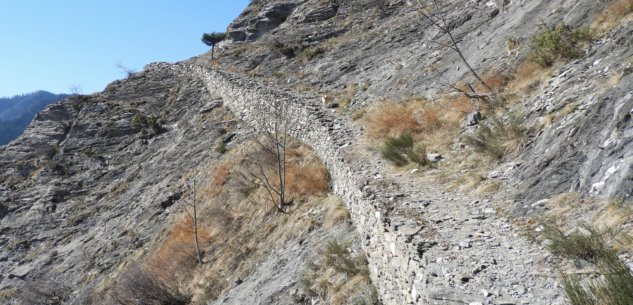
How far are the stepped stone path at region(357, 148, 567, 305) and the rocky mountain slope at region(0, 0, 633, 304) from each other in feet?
0.06

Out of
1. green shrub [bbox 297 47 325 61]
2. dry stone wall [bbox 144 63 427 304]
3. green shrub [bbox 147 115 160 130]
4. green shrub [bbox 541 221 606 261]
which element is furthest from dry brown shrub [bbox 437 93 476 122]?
green shrub [bbox 147 115 160 130]

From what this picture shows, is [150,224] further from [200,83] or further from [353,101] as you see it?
[200,83]

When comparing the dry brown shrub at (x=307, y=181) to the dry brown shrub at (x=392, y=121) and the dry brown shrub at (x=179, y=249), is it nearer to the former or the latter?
the dry brown shrub at (x=392, y=121)

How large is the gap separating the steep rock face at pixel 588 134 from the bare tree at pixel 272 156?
238 inches

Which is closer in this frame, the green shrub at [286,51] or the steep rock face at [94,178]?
the steep rock face at [94,178]

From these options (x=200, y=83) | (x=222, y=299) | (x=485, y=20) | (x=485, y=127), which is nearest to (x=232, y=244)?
(x=222, y=299)

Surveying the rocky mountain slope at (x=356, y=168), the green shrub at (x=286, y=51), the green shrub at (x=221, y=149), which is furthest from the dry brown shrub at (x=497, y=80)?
the green shrub at (x=286, y=51)

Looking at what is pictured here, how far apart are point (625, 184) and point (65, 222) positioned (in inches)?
793

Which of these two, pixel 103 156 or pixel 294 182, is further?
pixel 103 156

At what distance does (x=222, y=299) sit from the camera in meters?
7.62

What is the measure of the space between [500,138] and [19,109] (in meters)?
191

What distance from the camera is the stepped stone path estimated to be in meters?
2.93

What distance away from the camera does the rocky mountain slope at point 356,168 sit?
3854mm

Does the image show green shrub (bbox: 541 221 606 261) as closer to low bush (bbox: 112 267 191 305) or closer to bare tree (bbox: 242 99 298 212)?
bare tree (bbox: 242 99 298 212)
